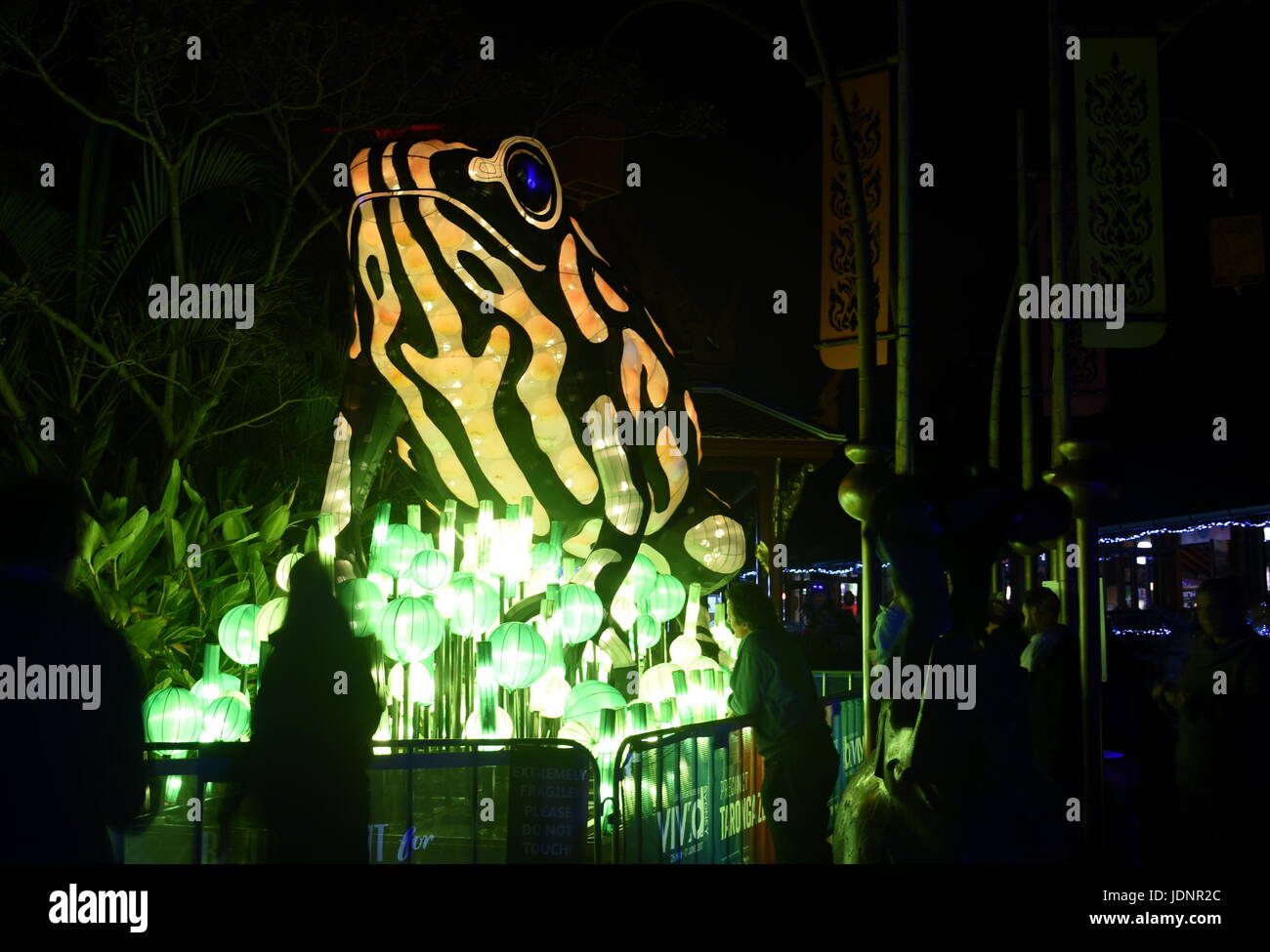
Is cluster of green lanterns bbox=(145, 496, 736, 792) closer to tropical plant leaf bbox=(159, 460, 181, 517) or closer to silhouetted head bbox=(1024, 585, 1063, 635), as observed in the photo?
tropical plant leaf bbox=(159, 460, 181, 517)

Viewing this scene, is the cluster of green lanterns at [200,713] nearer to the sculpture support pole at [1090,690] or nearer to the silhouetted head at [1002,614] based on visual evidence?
the sculpture support pole at [1090,690]

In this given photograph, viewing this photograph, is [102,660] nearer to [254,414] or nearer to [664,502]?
[664,502]

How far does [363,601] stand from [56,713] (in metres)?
4.14

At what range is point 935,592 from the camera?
4.02 meters

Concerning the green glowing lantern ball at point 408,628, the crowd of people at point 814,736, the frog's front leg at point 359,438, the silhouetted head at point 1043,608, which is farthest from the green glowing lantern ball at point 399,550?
the silhouetted head at point 1043,608

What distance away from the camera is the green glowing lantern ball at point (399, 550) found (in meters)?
8.74

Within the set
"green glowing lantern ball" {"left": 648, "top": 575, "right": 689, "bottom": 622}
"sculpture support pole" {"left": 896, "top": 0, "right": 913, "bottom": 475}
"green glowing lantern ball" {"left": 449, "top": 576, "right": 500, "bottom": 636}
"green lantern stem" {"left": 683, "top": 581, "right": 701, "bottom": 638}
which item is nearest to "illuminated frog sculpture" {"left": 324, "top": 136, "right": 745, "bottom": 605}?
"green glowing lantern ball" {"left": 648, "top": 575, "right": 689, "bottom": 622}

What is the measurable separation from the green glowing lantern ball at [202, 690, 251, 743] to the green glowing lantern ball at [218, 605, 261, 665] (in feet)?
2.60

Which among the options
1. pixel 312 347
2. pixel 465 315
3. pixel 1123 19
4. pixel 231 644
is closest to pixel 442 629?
pixel 231 644

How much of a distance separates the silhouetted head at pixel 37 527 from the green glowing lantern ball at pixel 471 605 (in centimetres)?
443

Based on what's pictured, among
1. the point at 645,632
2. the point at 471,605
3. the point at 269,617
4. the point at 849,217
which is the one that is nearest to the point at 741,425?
the point at 645,632

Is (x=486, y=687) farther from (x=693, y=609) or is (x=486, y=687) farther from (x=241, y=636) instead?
(x=693, y=609)

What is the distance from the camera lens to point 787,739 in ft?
21.2
